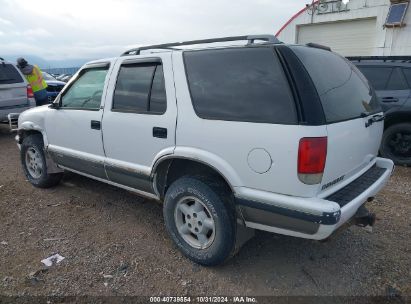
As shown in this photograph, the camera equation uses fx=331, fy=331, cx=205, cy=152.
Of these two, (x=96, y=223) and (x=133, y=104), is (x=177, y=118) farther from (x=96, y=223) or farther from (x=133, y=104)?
(x=96, y=223)

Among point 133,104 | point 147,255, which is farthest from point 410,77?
point 147,255

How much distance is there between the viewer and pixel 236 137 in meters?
2.41

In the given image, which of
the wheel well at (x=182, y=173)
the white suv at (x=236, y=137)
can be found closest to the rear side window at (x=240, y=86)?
the white suv at (x=236, y=137)

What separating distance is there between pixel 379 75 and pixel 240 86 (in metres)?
4.51

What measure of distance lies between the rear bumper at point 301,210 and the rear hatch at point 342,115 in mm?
132

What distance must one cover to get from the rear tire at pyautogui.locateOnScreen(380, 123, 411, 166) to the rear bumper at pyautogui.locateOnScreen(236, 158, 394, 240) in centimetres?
346

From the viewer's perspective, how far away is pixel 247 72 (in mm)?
2457

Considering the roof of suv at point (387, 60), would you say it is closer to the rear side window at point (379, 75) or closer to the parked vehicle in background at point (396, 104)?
the parked vehicle in background at point (396, 104)

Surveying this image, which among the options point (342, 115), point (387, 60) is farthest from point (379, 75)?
point (342, 115)

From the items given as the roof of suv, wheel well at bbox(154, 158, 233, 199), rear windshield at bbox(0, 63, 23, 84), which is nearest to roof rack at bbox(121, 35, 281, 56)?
wheel well at bbox(154, 158, 233, 199)

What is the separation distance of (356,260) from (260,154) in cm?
154

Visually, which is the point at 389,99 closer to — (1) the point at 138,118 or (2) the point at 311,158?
(2) the point at 311,158

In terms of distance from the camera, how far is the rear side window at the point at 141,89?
297 cm

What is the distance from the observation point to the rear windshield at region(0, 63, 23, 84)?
7.68 m
